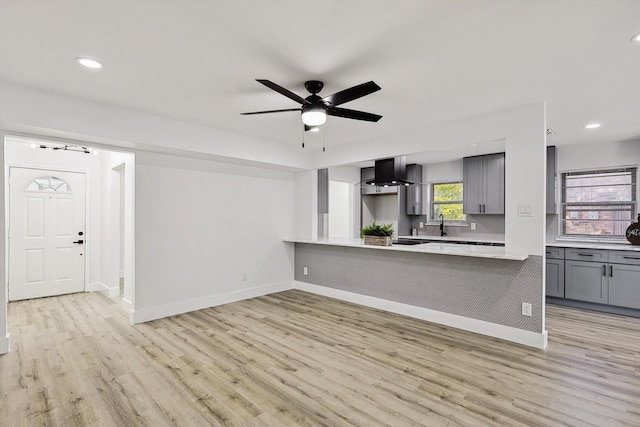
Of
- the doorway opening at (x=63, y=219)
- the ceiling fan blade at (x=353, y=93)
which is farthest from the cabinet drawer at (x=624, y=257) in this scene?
the doorway opening at (x=63, y=219)

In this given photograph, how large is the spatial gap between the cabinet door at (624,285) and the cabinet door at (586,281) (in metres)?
0.07

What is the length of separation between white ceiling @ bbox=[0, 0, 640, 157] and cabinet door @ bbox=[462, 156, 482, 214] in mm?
2194

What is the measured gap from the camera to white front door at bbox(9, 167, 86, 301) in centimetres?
511

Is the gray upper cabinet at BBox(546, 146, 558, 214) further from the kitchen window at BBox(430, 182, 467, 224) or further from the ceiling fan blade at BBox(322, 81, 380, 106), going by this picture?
the ceiling fan blade at BBox(322, 81, 380, 106)

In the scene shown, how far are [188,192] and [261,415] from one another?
10.6ft

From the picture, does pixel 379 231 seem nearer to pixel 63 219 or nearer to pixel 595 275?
pixel 595 275

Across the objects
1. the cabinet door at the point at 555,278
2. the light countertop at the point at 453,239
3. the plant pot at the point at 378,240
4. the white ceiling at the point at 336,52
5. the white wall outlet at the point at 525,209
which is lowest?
the cabinet door at the point at 555,278

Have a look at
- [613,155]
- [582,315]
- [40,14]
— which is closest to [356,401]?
[40,14]

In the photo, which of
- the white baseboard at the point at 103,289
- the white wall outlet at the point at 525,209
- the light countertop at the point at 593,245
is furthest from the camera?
the white baseboard at the point at 103,289

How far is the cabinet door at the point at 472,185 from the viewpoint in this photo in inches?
228

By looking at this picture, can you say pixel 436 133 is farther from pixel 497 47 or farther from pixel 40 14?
pixel 40 14

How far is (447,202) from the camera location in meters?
6.55

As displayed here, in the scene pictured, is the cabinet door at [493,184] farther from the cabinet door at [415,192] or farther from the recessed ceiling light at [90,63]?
the recessed ceiling light at [90,63]

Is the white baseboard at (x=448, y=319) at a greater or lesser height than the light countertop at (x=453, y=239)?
lesser
